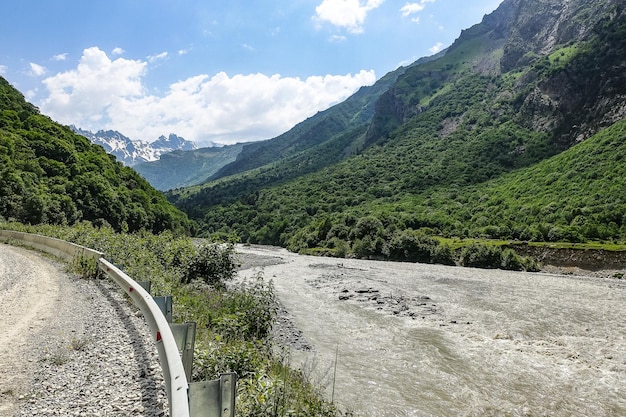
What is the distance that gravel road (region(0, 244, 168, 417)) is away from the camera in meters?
5.20

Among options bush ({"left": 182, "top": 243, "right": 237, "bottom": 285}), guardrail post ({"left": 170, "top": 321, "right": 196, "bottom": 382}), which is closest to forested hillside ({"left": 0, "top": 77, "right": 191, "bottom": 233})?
bush ({"left": 182, "top": 243, "right": 237, "bottom": 285})

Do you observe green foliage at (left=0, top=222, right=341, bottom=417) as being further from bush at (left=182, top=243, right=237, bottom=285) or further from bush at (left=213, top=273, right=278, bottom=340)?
bush at (left=182, top=243, right=237, bottom=285)

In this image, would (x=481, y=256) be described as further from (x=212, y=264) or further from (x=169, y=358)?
(x=169, y=358)

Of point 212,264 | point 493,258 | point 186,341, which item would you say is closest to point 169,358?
point 186,341

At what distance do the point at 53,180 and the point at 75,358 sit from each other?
71.9m

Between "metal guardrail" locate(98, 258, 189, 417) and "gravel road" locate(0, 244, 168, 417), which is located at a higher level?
"metal guardrail" locate(98, 258, 189, 417)

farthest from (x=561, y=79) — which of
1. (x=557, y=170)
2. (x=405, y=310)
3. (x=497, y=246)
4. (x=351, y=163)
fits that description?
(x=405, y=310)

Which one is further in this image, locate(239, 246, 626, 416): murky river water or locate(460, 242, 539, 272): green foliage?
locate(460, 242, 539, 272): green foliage

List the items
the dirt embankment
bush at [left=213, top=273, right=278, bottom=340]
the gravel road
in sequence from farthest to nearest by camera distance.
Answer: the dirt embankment → bush at [left=213, top=273, right=278, bottom=340] → the gravel road

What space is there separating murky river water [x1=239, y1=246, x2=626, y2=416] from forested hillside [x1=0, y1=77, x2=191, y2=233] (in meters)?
38.1

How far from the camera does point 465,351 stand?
16.4 meters

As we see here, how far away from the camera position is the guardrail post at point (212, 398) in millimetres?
4070

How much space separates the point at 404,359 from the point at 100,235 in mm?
18625

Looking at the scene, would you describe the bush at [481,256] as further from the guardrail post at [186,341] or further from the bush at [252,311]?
the guardrail post at [186,341]
